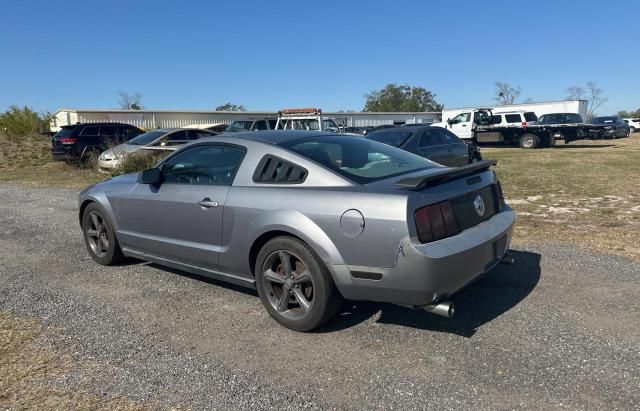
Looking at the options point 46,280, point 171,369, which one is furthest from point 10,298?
point 171,369

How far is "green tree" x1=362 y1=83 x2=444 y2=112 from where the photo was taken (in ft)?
318

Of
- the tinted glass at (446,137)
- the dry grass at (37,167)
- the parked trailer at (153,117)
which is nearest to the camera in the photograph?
the tinted glass at (446,137)

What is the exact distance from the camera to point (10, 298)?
4.46 m

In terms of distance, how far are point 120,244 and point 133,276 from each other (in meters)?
0.36

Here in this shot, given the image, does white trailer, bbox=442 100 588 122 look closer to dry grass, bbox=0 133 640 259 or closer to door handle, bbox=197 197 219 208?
dry grass, bbox=0 133 640 259

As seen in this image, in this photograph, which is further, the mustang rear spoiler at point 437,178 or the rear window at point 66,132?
the rear window at point 66,132

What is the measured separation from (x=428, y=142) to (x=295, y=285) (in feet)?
27.6

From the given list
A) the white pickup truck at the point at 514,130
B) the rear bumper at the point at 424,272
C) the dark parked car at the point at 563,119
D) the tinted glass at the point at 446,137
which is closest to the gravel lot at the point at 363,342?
the rear bumper at the point at 424,272

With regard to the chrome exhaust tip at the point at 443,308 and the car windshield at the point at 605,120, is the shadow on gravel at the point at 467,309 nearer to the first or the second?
the chrome exhaust tip at the point at 443,308

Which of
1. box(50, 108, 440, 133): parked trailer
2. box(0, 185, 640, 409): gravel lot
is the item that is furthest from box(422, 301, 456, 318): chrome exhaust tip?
box(50, 108, 440, 133): parked trailer

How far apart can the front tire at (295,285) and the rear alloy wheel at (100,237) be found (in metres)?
2.20

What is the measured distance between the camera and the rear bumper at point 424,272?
3.05m

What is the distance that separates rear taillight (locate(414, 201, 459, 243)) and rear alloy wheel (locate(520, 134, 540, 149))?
22763mm

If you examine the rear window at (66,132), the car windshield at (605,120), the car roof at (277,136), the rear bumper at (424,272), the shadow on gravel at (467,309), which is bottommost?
the shadow on gravel at (467,309)
